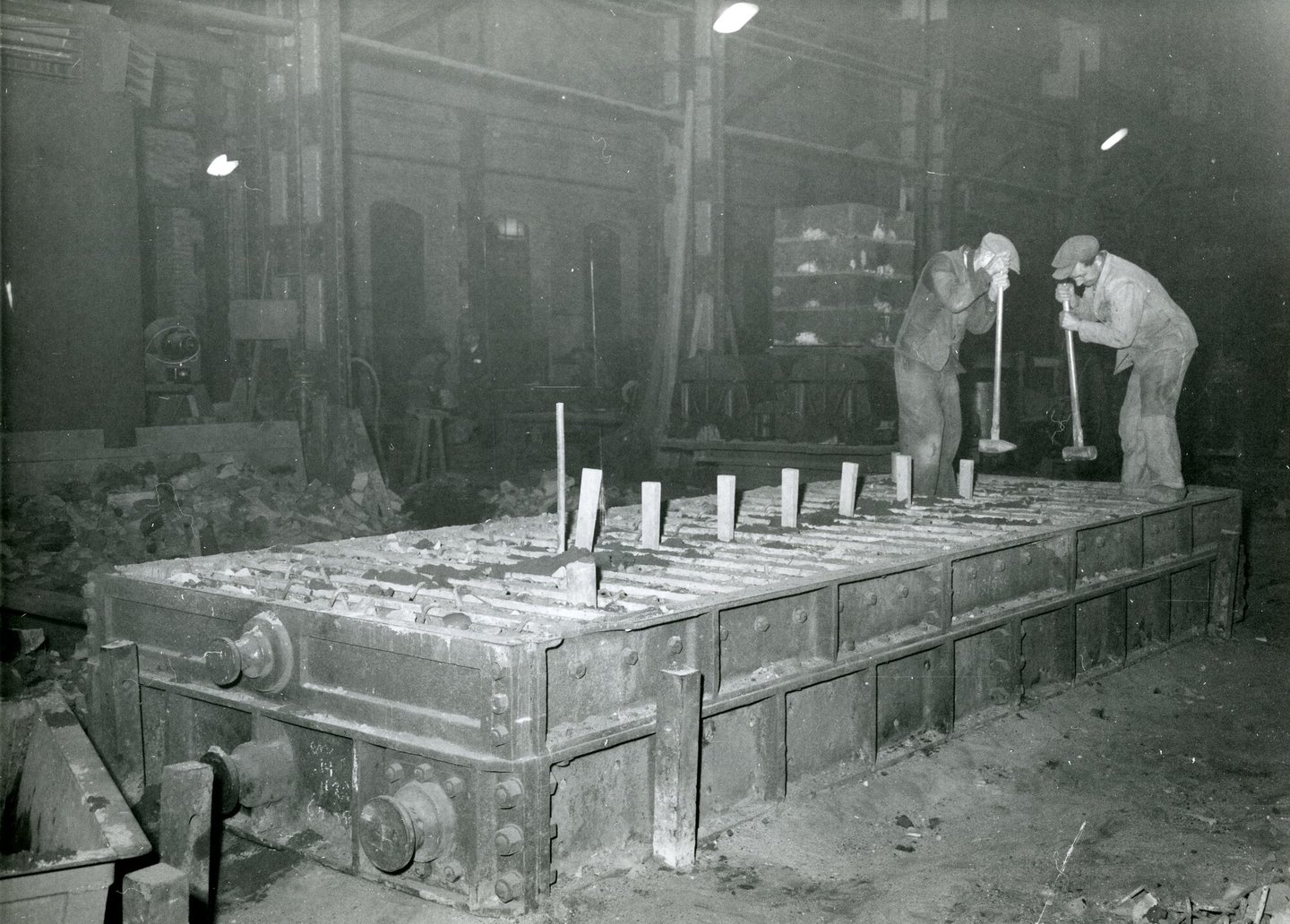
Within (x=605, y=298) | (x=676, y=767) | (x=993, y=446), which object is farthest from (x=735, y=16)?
(x=676, y=767)

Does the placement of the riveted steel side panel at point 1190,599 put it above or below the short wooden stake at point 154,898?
below

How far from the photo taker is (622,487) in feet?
38.0

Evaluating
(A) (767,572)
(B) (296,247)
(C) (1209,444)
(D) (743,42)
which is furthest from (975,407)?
(A) (767,572)

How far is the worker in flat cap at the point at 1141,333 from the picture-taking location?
7016mm

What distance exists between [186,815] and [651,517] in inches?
97.2

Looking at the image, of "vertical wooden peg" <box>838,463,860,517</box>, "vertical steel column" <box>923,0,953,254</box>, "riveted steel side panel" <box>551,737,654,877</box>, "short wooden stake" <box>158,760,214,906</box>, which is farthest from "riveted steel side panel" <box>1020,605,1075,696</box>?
"vertical steel column" <box>923,0,953,254</box>

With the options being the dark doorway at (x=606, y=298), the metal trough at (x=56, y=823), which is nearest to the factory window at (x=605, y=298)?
the dark doorway at (x=606, y=298)

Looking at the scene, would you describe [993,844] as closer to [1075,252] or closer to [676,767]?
[676,767]

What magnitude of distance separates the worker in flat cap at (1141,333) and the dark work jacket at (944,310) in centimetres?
62

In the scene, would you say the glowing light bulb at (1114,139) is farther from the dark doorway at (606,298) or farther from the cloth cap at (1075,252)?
the cloth cap at (1075,252)

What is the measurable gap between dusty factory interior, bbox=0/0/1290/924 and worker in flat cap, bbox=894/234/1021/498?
0.12ft

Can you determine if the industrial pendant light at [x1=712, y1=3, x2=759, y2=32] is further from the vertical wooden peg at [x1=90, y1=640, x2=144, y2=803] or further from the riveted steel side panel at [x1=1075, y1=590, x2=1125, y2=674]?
the vertical wooden peg at [x1=90, y1=640, x2=144, y2=803]

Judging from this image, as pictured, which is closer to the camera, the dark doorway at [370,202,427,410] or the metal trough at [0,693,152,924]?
the metal trough at [0,693,152,924]

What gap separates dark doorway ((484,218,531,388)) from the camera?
728 inches
